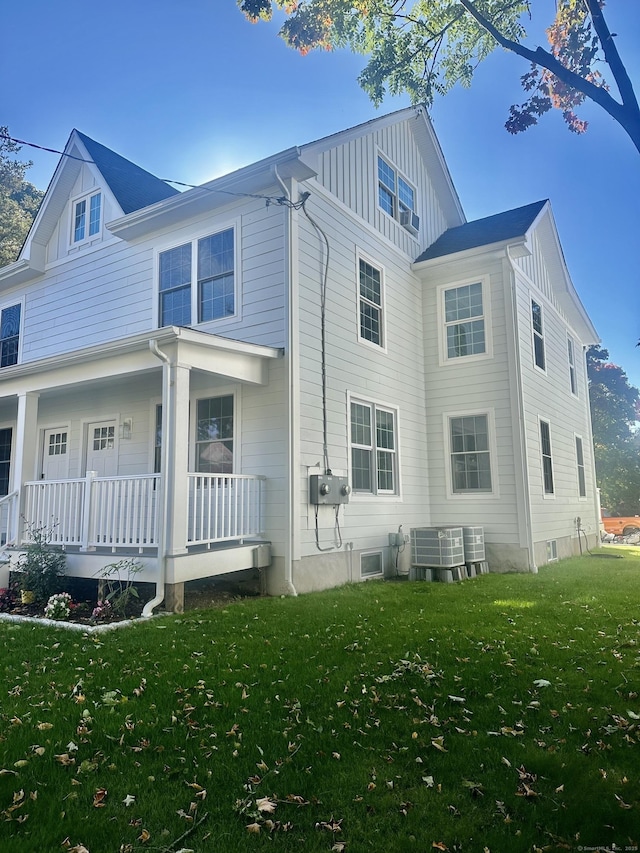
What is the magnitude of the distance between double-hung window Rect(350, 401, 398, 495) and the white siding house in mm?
51

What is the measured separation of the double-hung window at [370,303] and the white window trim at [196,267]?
7.63 ft

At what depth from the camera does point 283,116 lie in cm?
1152

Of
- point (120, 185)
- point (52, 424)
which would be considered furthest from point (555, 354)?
point (52, 424)

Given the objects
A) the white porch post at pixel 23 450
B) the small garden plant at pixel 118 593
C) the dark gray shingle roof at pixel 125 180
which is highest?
the dark gray shingle roof at pixel 125 180

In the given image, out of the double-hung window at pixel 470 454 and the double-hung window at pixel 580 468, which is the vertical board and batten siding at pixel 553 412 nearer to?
the double-hung window at pixel 580 468

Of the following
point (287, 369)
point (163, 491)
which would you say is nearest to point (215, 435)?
point (287, 369)

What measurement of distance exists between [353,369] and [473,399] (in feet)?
9.96

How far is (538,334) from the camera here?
12898 millimetres

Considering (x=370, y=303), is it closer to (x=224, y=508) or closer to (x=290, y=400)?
(x=290, y=400)

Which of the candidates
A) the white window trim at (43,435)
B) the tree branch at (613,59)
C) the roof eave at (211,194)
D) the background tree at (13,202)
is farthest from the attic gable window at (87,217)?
the background tree at (13,202)

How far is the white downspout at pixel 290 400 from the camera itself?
7895 millimetres

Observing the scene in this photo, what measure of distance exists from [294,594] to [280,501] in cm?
127

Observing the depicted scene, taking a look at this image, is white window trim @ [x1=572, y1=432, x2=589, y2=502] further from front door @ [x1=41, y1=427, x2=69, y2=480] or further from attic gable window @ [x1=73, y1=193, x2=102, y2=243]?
attic gable window @ [x1=73, y1=193, x2=102, y2=243]

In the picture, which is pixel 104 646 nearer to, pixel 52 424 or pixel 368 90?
pixel 52 424
